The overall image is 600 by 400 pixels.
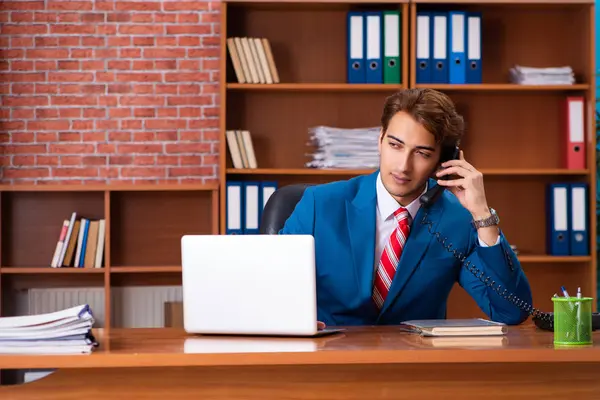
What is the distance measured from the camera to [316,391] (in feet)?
5.75

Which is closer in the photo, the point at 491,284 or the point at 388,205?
the point at 491,284

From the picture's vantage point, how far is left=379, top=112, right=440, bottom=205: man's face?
7.55ft

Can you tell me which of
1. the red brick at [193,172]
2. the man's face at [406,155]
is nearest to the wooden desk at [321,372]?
the man's face at [406,155]

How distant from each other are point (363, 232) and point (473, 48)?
2038 mm

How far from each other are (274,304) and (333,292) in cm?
51

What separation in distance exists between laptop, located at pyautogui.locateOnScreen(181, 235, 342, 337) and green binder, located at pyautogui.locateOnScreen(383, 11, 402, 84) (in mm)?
2356

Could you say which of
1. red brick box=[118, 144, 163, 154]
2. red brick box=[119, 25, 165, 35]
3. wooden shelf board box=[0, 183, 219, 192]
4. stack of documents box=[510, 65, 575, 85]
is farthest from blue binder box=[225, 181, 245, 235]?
stack of documents box=[510, 65, 575, 85]

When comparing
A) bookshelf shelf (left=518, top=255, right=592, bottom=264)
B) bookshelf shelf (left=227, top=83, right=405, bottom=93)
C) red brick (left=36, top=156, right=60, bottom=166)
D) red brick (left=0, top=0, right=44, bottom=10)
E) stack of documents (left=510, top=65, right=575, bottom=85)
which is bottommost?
bookshelf shelf (left=518, top=255, right=592, bottom=264)

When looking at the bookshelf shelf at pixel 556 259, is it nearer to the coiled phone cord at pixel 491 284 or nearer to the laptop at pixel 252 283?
the coiled phone cord at pixel 491 284

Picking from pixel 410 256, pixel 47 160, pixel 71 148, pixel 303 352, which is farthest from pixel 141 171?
pixel 303 352

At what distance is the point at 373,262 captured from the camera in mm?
2344

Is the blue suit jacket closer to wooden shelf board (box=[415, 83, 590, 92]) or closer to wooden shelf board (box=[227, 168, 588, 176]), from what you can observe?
wooden shelf board (box=[227, 168, 588, 176])

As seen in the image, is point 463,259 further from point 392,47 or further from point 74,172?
point 74,172

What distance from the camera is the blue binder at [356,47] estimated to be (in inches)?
161
